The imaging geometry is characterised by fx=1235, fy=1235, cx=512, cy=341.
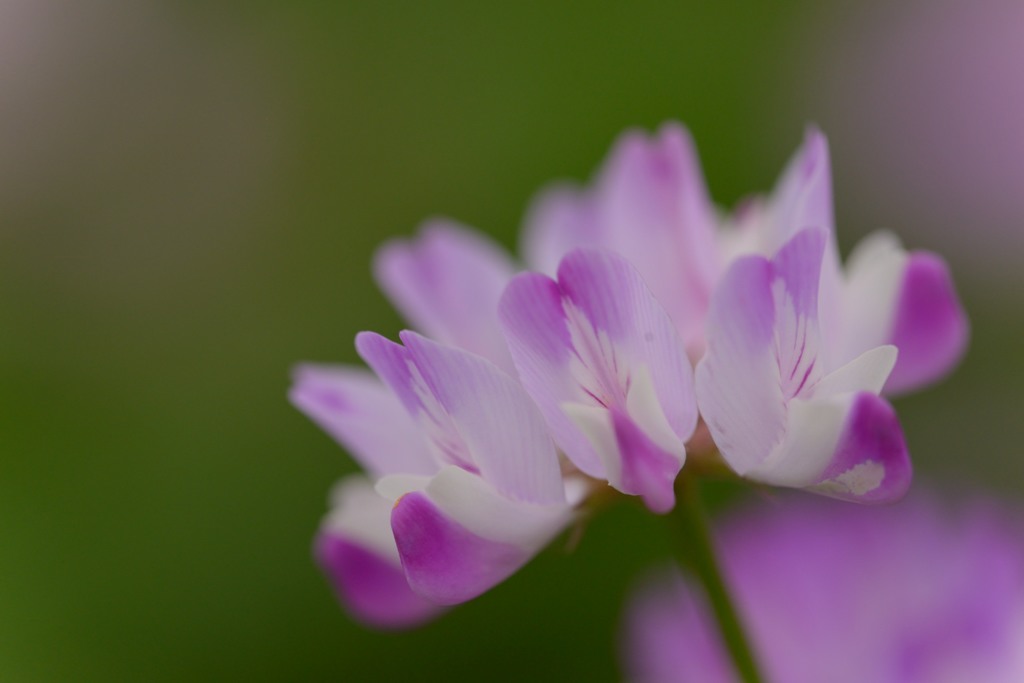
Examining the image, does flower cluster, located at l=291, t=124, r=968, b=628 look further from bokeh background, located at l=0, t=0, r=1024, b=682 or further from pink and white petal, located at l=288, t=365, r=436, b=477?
bokeh background, located at l=0, t=0, r=1024, b=682

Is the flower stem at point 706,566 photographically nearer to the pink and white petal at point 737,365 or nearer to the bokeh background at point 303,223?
the pink and white petal at point 737,365

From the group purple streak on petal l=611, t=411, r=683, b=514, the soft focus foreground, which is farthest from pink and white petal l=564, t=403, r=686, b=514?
the soft focus foreground

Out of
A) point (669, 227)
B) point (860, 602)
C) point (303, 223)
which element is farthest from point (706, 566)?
point (303, 223)

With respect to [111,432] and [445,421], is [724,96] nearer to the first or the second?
[111,432]

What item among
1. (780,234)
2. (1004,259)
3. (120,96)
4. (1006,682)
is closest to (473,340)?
(780,234)

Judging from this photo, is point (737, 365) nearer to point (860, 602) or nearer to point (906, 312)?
point (906, 312)
